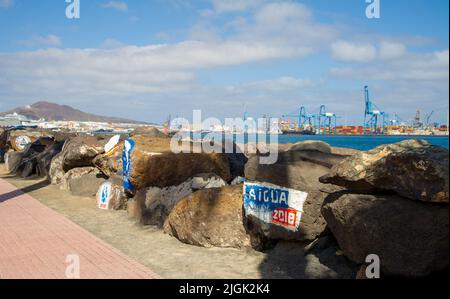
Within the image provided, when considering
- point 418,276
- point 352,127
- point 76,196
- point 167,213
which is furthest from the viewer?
point 352,127

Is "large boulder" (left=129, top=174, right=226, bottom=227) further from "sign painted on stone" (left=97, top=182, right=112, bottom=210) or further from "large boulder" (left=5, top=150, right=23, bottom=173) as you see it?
"large boulder" (left=5, top=150, right=23, bottom=173)

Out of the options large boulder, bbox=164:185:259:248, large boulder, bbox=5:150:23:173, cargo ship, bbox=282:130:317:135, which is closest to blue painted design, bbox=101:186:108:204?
large boulder, bbox=164:185:259:248

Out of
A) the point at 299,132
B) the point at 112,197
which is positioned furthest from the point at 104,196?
the point at 299,132

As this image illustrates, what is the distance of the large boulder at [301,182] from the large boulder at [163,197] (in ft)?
5.96

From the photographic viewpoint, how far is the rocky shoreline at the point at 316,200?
13.1ft

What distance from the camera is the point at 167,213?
784 centimetres

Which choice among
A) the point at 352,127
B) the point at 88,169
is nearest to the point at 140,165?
the point at 88,169

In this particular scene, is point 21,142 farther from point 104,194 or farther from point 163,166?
point 163,166

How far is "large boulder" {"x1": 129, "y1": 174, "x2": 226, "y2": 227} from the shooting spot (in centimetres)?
793

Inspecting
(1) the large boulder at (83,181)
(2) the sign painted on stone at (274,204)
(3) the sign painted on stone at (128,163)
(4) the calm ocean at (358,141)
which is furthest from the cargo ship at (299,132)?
(2) the sign painted on stone at (274,204)

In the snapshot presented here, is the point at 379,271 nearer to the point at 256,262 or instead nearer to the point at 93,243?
the point at 256,262

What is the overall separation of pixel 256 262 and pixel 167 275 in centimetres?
129

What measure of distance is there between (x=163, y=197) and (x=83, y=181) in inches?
181
